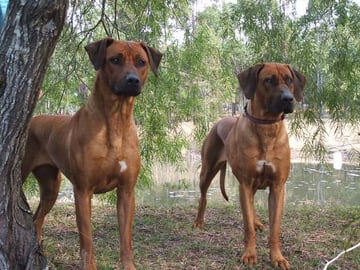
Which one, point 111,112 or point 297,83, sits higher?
point 297,83

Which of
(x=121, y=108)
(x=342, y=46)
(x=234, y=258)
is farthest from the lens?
(x=342, y=46)

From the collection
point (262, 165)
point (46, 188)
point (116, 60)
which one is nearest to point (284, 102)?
point (262, 165)

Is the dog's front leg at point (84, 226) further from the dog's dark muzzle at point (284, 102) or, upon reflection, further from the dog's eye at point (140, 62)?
the dog's dark muzzle at point (284, 102)

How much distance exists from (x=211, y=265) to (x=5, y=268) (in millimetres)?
1667

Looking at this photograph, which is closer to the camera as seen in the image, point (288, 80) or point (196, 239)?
point (288, 80)

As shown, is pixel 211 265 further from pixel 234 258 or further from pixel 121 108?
pixel 121 108

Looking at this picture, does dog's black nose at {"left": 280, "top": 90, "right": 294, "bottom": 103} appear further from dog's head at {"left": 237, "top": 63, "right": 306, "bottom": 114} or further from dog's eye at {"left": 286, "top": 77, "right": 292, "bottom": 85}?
dog's eye at {"left": 286, "top": 77, "right": 292, "bottom": 85}

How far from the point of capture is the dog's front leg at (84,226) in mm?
4090

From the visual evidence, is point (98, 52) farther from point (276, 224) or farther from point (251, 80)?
point (276, 224)


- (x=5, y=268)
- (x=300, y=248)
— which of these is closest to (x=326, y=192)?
(x=300, y=248)

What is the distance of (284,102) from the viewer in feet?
14.8

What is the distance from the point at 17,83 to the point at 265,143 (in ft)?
7.09

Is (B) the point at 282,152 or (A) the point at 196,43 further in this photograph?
(A) the point at 196,43

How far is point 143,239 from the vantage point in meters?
5.36
